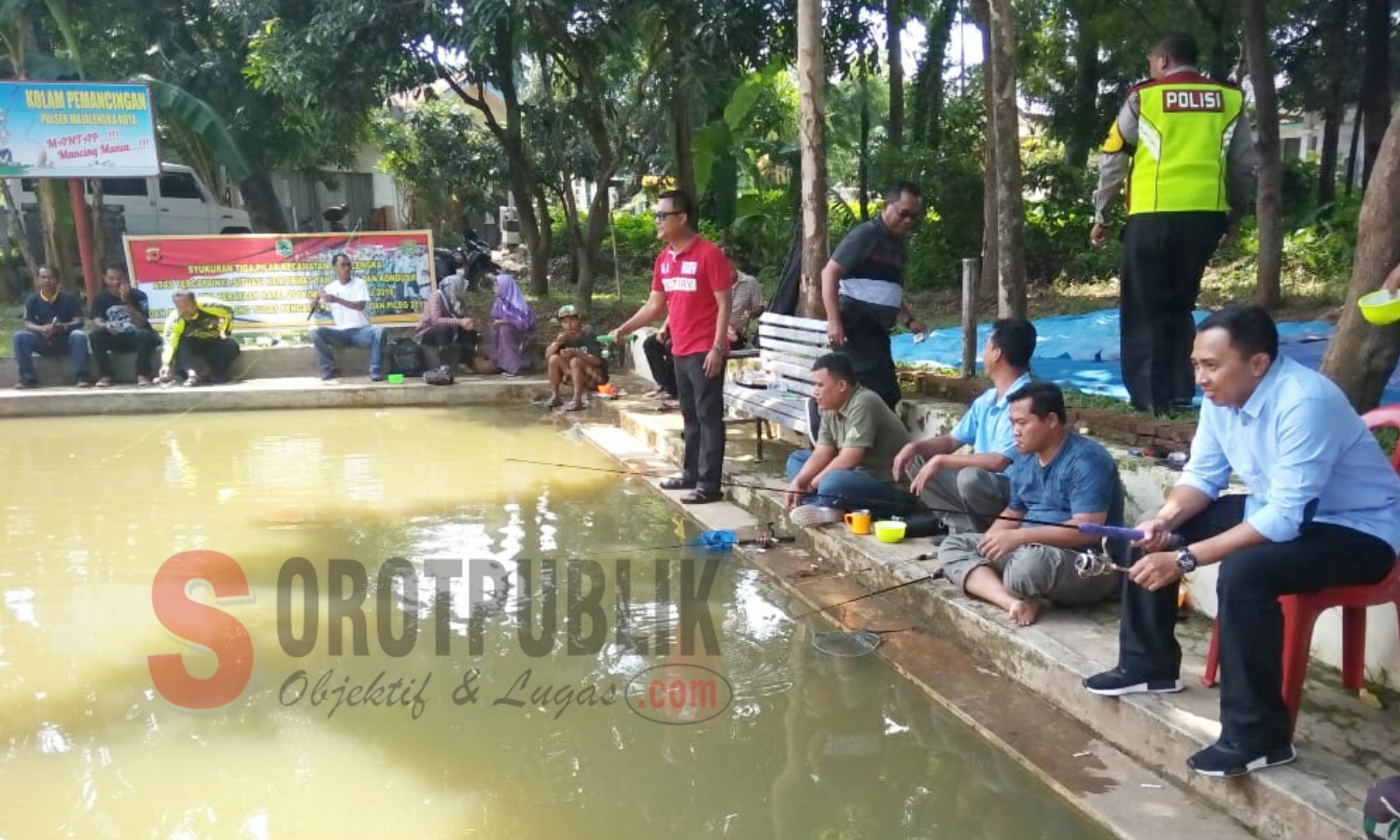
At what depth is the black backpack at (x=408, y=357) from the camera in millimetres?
10523

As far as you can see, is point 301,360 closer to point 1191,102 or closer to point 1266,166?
point 1191,102

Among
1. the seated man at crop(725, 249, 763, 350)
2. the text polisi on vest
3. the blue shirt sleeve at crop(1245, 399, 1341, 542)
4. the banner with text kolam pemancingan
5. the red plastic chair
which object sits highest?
the text polisi on vest

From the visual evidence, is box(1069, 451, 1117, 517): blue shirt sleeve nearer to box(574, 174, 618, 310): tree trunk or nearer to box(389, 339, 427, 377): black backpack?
box(389, 339, 427, 377): black backpack

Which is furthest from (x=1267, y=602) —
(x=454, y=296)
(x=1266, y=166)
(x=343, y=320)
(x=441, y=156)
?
(x=441, y=156)

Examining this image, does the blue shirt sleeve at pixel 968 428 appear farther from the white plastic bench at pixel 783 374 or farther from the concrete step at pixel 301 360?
the concrete step at pixel 301 360

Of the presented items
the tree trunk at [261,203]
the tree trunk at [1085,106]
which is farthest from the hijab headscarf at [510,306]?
the tree trunk at [1085,106]

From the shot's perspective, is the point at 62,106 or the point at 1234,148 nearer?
the point at 1234,148

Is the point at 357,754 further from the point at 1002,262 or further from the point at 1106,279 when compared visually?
the point at 1106,279

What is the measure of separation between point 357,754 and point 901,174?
11.7 meters

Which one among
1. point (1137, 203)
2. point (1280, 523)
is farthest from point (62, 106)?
point (1280, 523)

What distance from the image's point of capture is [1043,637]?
11.6ft

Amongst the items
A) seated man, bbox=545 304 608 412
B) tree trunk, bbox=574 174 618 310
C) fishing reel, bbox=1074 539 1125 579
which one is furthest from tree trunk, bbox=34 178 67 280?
fishing reel, bbox=1074 539 1125 579

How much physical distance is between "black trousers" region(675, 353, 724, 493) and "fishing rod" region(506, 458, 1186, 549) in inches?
4.7

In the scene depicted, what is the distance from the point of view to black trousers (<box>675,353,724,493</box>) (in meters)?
5.81
